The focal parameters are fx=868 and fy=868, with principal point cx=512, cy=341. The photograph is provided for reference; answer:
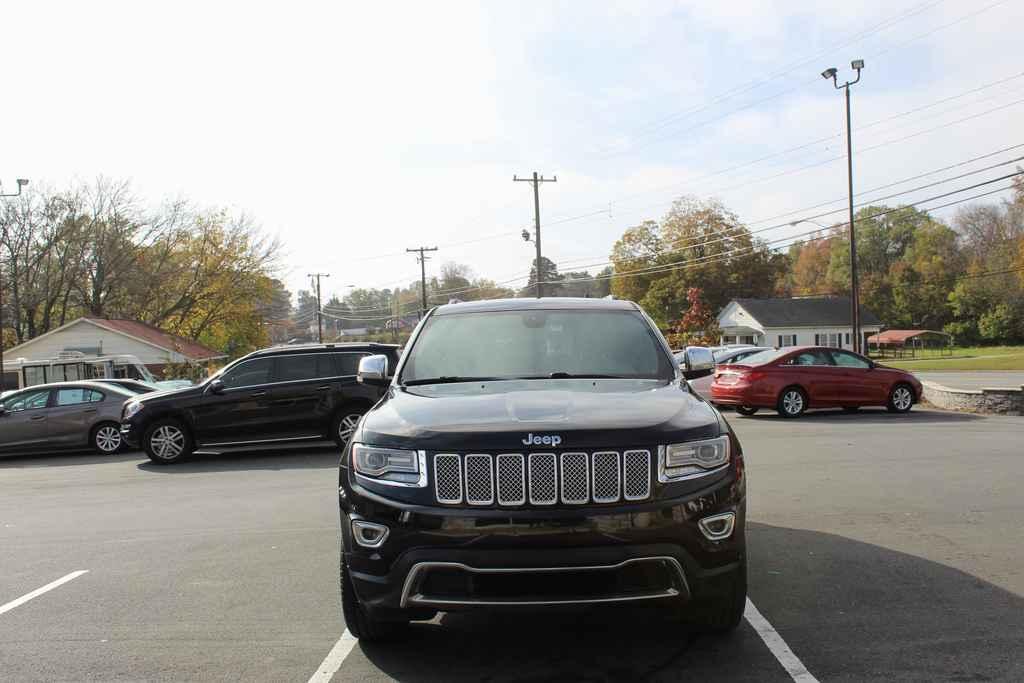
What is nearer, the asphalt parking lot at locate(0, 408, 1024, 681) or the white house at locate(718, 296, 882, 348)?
the asphalt parking lot at locate(0, 408, 1024, 681)

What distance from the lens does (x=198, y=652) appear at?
14.8 feet

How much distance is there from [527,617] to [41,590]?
3430mm

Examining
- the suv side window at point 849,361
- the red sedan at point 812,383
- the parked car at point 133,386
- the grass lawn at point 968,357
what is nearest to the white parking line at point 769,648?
the red sedan at point 812,383

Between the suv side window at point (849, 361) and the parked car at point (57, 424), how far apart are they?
14.1m

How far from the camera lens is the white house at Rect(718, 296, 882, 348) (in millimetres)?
71438

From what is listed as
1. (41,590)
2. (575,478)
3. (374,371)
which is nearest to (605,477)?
(575,478)

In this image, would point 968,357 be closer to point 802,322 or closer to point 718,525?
point 802,322

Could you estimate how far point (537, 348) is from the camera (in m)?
5.38

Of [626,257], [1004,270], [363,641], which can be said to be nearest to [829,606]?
[363,641]

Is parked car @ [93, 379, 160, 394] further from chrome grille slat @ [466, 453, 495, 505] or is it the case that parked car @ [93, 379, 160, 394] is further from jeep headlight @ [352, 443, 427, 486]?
chrome grille slat @ [466, 453, 495, 505]

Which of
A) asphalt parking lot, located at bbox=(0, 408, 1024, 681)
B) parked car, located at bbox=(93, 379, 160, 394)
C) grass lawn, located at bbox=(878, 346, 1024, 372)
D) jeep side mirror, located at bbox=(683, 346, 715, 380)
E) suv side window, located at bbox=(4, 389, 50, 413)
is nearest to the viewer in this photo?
asphalt parking lot, located at bbox=(0, 408, 1024, 681)

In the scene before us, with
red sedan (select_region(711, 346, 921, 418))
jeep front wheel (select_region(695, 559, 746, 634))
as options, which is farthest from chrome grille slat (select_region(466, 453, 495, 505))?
red sedan (select_region(711, 346, 921, 418))

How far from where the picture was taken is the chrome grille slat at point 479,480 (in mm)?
3814

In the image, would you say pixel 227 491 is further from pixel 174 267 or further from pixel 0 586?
pixel 174 267
